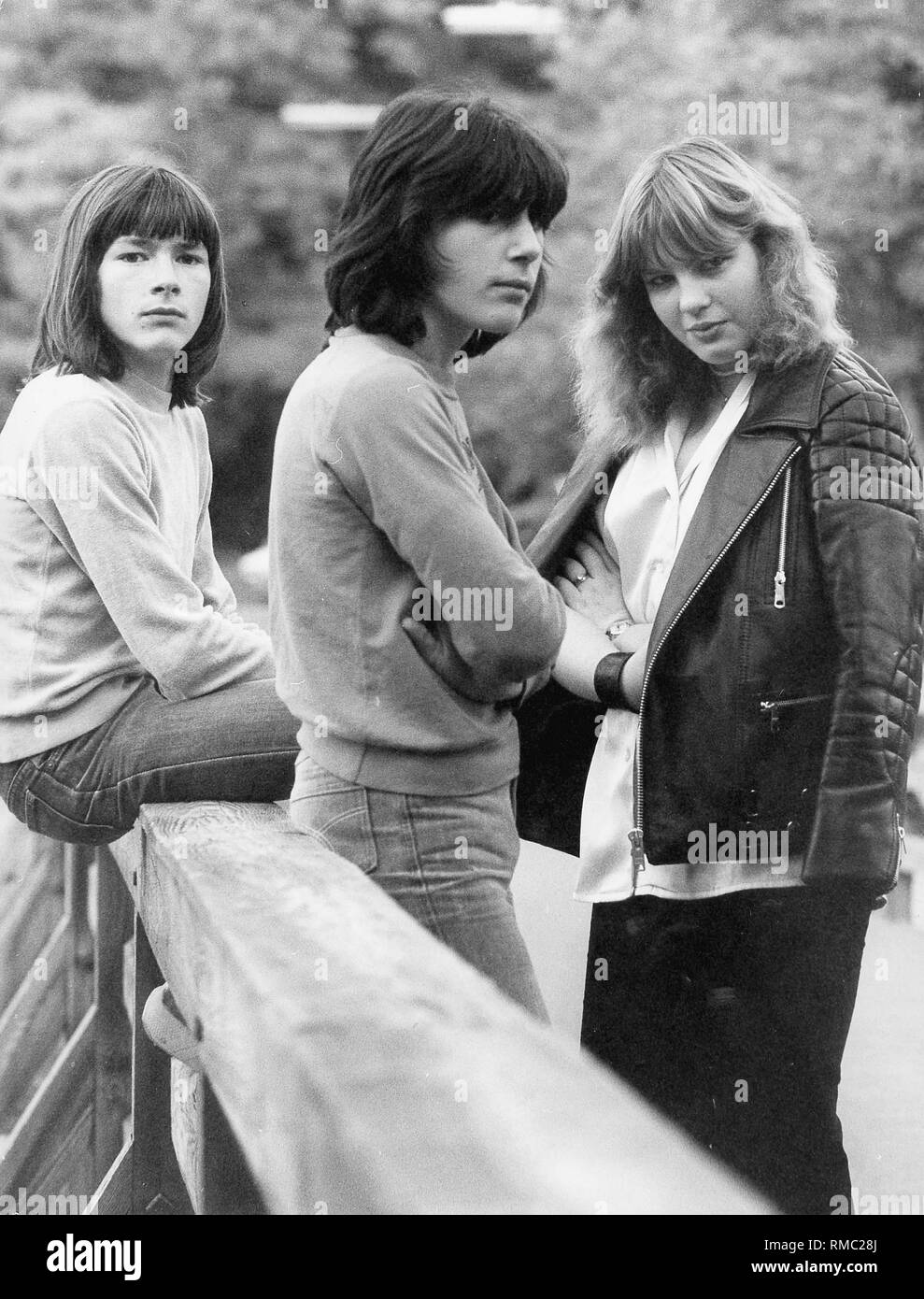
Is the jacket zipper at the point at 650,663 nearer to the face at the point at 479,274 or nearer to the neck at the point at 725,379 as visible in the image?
the neck at the point at 725,379

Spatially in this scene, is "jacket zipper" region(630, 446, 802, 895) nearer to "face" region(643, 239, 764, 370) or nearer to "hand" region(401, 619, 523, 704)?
"face" region(643, 239, 764, 370)

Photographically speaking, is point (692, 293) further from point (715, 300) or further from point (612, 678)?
point (612, 678)

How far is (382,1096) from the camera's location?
3.26ft

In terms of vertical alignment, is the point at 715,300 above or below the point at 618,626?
above


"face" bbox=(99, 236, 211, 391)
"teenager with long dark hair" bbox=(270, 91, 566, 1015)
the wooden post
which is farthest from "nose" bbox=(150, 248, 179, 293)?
the wooden post

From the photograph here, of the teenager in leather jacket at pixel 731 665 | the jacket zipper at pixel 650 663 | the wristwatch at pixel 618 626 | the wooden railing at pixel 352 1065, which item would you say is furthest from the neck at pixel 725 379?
the wooden railing at pixel 352 1065

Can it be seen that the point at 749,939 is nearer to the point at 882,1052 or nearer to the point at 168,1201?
the point at 882,1052

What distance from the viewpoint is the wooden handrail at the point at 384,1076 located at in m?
0.93

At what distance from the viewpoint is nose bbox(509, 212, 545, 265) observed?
1.46 meters

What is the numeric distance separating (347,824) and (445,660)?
157 millimetres

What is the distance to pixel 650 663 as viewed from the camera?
1657 mm

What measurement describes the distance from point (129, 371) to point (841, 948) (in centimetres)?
94

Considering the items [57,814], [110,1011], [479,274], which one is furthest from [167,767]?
[110,1011]

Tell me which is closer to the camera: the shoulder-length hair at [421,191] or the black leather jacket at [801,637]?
the shoulder-length hair at [421,191]
